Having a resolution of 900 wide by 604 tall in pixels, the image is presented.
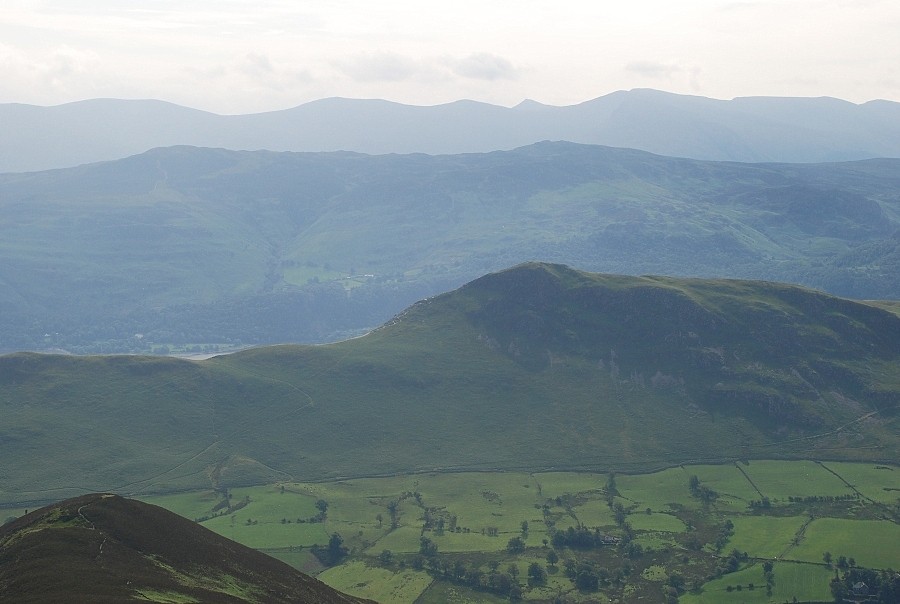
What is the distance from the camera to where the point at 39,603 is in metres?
81.4

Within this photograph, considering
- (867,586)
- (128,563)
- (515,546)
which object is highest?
(128,563)

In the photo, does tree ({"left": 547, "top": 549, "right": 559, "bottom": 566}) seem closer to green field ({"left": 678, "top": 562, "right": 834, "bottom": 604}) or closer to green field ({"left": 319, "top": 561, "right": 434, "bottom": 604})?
green field ({"left": 319, "top": 561, "right": 434, "bottom": 604})

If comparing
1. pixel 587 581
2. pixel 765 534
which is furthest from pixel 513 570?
pixel 765 534

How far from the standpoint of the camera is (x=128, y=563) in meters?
98.4

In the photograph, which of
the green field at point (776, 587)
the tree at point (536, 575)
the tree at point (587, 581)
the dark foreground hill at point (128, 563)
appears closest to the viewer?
the dark foreground hill at point (128, 563)

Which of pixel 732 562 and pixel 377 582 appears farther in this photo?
pixel 732 562

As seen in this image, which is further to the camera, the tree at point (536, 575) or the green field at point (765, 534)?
the green field at point (765, 534)

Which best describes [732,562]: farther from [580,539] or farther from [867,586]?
[580,539]

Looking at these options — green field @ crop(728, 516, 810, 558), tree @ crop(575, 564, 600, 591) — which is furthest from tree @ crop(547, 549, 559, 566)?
green field @ crop(728, 516, 810, 558)

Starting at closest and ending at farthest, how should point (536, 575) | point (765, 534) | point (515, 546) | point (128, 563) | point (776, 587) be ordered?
point (128, 563) < point (776, 587) < point (536, 575) < point (515, 546) < point (765, 534)

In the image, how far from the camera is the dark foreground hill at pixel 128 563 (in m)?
87.9

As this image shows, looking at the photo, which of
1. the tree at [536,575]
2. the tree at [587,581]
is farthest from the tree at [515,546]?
the tree at [587,581]

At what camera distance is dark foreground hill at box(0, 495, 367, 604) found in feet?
289

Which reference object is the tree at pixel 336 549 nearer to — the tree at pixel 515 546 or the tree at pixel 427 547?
the tree at pixel 427 547
